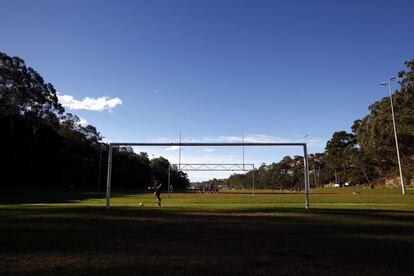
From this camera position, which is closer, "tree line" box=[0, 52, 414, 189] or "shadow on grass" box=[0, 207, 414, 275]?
"shadow on grass" box=[0, 207, 414, 275]

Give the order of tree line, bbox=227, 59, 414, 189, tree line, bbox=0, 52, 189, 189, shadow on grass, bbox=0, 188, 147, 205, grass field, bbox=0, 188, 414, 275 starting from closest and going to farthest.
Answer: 1. grass field, bbox=0, 188, 414, 275
2. shadow on grass, bbox=0, 188, 147, 205
3. tree line, bbox=0, 52, 189, 189
4. tree line, bbox=227, 59, 414, 189

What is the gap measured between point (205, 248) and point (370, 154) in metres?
77.5

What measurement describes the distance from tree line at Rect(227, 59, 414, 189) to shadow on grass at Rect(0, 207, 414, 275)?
53.8m

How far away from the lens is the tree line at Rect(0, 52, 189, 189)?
5591 cm

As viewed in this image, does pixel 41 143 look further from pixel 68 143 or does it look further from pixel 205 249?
pixel 205 249

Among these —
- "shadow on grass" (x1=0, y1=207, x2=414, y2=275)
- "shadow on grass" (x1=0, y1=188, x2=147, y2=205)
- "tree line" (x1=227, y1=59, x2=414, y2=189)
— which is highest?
"tree line" (x1=227, y1=59, x2=414, y2=189)

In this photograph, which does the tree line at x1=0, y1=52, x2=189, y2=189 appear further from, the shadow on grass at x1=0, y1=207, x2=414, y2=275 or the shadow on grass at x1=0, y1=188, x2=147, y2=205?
the shadow on grass at x1=0, y1=207, x2=414, y2=275

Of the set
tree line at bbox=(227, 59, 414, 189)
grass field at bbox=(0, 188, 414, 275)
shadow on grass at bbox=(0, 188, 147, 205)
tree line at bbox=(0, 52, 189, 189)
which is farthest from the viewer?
tree line at bbox=(227, 59, 414, 189)

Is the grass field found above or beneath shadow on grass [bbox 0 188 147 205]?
beneath

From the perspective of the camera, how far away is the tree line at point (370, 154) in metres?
61.2

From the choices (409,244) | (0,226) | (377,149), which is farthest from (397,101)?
(0,226)

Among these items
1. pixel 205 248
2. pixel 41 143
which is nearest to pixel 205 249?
pixel 205 248

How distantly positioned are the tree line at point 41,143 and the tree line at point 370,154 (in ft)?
133

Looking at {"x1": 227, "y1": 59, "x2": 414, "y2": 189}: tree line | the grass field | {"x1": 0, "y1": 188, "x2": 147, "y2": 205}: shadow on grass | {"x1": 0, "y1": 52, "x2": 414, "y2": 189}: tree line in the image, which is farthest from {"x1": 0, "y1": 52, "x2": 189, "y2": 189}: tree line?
the grass field
